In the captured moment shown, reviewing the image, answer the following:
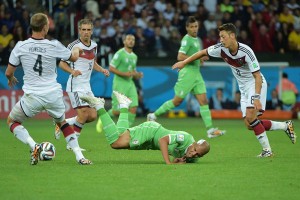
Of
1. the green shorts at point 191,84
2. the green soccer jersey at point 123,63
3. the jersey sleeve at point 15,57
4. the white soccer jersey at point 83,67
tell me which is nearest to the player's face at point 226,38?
the white soccer jersey at point 83,67

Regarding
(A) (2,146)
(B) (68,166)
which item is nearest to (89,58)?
(A) (2,146)

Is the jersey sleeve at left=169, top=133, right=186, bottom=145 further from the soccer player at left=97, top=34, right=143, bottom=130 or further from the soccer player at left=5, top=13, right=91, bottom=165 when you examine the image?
the soccer player at left=97, top=34, right=143, bottom=130

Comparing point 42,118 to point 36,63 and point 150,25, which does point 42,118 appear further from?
point 36,63

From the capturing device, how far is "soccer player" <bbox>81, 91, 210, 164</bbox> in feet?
36.4

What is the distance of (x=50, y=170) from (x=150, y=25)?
1497 cm

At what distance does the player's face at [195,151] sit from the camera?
11039mm

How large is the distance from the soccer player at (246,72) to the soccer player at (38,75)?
2201mm

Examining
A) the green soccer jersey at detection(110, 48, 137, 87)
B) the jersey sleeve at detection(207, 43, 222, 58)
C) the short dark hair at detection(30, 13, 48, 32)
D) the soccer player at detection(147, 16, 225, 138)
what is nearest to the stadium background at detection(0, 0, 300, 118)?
the green soccer jersey at detection(110, 48, 137, 87)

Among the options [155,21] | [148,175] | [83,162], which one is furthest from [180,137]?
[155,21]

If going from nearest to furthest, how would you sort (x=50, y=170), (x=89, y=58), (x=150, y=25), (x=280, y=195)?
(x=280, y=195) < (x=50, y=170) < (x=89, y=58) < (x=150, y=25)

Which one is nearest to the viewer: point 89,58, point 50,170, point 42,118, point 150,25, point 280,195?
point 280,195

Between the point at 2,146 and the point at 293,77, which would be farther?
the point at 293,77

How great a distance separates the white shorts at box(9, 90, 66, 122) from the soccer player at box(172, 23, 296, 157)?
219 cm

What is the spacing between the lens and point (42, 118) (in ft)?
75.0
